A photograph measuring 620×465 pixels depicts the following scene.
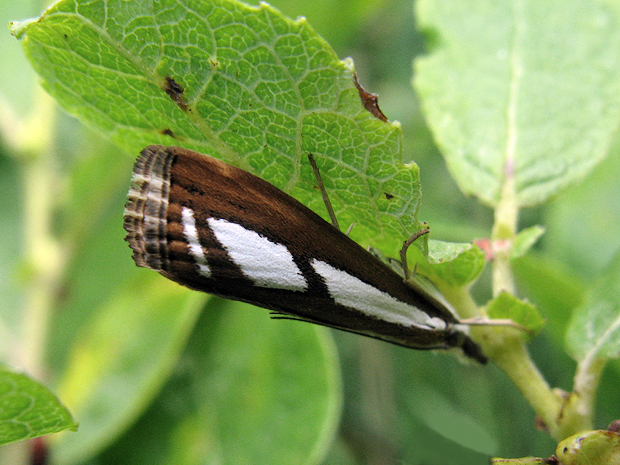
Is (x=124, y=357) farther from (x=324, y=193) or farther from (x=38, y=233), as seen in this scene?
(x=324, y=193)

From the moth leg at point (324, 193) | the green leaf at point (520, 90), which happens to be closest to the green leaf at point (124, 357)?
the moth leg at point (324, 193)

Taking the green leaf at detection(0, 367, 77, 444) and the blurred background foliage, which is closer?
the green leaf at detection(0, 367, 77, 444)

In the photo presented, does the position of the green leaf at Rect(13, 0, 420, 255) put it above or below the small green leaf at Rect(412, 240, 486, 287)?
above

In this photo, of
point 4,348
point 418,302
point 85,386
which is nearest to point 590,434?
point 418,302

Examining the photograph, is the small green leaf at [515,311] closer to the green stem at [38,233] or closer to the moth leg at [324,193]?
the moth leg at [324,193]

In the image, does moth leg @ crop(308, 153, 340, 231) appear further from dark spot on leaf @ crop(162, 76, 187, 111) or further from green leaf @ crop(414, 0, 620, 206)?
green leaf @ crop(414, 0, 620, 206)

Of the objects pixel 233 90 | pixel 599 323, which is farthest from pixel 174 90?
pixel 599 323

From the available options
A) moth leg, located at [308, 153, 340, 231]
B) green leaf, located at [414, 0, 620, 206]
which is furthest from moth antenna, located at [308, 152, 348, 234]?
green leaf, located at [414, 0, 620, 206]
